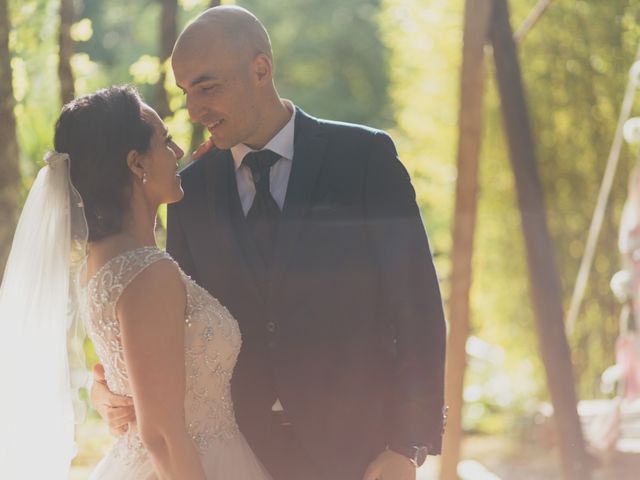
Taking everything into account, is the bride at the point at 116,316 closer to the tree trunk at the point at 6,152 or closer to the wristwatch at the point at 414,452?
the wristwatch at the point at 414,452

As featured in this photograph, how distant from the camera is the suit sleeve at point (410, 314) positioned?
98.1 inches

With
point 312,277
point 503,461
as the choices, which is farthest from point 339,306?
point 503,461

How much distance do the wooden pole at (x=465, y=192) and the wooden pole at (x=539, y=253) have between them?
0.08 meters

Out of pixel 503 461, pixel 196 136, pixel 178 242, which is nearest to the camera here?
pixel 178 242

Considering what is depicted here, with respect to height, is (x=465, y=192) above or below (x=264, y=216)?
below

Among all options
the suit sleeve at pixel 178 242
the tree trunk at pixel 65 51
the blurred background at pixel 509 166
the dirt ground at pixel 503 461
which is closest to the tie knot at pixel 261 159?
the suit sleeve at pixel 178 242

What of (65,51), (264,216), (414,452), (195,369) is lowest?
(414,452)

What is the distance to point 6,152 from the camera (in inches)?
181

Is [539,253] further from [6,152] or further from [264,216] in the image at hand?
[264,216]

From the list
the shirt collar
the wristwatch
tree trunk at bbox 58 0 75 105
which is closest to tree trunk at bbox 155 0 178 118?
tree trunk at bbox 58 0 75 105

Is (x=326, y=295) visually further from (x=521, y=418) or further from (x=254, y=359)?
(x=521, y=418)

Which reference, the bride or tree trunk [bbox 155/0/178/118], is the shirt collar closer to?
the bride

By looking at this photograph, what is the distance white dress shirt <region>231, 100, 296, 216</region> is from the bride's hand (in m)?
0.49

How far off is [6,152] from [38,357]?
2.23 meters
